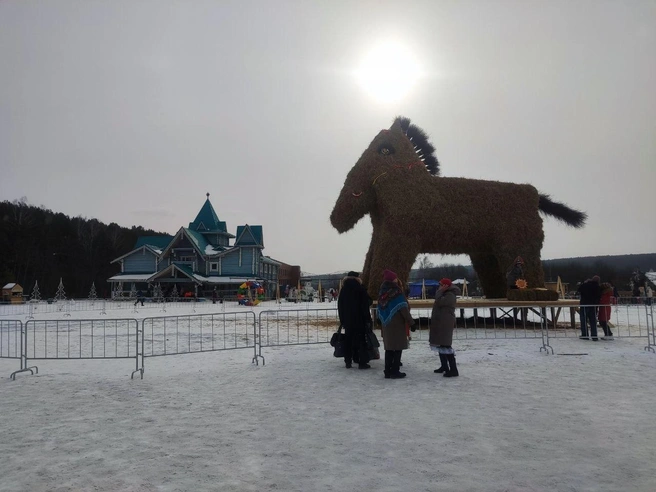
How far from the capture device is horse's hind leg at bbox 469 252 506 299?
15883 millimetres

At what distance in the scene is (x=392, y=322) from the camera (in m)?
7.23

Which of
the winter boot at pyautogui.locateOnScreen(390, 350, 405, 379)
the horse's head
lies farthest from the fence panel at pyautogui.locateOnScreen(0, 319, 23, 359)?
the horse's head

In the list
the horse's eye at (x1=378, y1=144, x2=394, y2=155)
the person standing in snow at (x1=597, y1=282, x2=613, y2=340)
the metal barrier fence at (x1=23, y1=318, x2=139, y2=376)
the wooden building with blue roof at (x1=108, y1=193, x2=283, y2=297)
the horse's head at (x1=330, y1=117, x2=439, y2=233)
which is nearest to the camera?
the metal barrier fence at (x1=23, y1=318, x2=139, y2=376)

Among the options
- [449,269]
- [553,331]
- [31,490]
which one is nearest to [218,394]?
[31,490]

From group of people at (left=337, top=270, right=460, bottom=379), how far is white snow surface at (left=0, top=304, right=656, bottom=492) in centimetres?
29

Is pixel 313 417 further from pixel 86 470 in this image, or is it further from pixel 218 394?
pixel 86 470

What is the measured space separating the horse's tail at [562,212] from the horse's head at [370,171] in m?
4.72

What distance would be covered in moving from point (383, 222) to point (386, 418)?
883 cm

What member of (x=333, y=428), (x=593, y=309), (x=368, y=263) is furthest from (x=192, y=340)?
(x=593, y=309)

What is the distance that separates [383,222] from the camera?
13594 mm

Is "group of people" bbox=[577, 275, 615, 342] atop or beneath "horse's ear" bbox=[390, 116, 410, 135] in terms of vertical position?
beneath

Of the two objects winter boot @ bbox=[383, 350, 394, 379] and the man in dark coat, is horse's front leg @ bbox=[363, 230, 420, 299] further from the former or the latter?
winter boot @ bbox=[383, 350, 394, 379]

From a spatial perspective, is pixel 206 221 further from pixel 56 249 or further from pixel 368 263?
pixel 368 263

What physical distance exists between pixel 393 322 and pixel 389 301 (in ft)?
1.14
